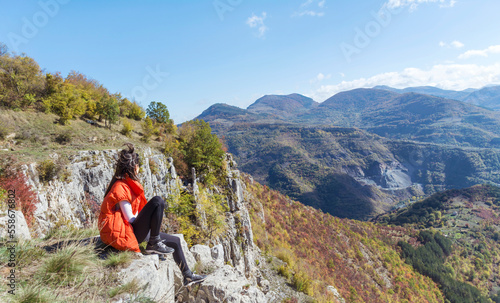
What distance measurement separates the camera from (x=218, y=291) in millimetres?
5043

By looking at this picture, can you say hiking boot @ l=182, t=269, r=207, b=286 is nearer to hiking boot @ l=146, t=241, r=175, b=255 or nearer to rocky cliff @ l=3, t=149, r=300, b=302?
rocky cliff @ l=3, t=149, r=300, b=302

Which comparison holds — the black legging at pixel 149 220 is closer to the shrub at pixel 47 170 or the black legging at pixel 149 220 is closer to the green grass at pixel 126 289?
the green grass at pixel 126 289

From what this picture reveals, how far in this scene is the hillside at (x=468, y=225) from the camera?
2675 inches

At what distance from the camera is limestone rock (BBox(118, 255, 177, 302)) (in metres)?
3.45

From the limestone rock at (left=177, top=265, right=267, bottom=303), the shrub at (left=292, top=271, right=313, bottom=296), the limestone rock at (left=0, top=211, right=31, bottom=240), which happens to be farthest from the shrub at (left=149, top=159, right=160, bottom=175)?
the shrub at (left=292, top=271, right=313, bottom=296)

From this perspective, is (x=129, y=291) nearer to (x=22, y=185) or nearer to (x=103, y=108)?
(x=22, y=185)

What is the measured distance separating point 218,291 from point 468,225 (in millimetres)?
132150

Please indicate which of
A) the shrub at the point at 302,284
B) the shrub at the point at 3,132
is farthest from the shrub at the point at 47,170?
the shrub at the point at 302,284

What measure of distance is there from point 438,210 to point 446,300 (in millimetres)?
79059

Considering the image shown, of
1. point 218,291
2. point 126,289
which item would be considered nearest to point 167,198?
Answer: point 218,291

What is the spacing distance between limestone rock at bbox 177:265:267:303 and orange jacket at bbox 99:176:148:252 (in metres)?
1.75

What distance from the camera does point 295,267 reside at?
16719 mm

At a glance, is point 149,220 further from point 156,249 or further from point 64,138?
point 64,138

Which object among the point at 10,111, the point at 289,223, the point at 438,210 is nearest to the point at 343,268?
the point at 289,223
